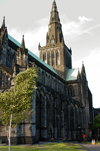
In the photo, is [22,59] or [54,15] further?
[54,15]

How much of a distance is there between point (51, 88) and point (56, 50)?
29277 millimetres

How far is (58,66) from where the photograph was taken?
216 feet

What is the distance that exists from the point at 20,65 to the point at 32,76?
9492 mm

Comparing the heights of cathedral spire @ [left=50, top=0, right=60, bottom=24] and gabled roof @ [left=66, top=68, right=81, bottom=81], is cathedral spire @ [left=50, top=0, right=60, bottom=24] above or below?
above

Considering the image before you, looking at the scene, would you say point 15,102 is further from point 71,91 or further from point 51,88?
point 71,91

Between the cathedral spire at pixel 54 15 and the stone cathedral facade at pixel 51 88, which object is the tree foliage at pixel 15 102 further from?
the cathedral spire at pixel 54 15

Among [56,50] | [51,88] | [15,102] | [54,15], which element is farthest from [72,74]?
[15,102]

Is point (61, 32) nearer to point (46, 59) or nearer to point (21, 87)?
point (46, 59)

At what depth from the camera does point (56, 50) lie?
6681 centimetres

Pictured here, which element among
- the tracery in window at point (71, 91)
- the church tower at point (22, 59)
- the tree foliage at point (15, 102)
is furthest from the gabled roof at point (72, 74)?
the tree foliage at point (15, 102)

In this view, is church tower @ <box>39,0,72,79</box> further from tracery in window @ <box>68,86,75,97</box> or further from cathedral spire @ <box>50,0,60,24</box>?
tracery in window @ <box>68,86,75,97</box>

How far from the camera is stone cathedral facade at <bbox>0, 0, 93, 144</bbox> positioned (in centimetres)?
2641

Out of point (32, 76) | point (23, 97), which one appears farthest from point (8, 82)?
point (23, 97)

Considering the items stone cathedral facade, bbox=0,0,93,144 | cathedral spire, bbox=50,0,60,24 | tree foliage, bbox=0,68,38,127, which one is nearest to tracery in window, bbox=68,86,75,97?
stone cathedral facade, bbox=0,0,93,144
